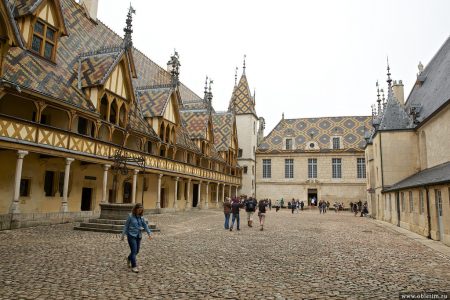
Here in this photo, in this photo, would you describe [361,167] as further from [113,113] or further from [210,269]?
[210,269]

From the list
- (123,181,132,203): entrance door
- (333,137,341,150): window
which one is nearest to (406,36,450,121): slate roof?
(123,181,132,203): entrance door

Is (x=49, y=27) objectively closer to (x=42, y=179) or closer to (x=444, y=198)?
(x=42, y=179)

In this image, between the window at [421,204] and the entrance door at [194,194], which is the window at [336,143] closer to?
the entrance door at [194,194]

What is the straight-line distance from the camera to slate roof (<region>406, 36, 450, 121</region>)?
16.2m

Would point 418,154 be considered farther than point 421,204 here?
Yes

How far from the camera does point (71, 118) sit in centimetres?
1390

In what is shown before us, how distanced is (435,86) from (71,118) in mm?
19697

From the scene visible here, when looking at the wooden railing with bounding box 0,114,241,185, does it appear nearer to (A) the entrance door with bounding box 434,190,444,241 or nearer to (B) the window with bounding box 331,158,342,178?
(A) the entrance door with bounding box 434,190,444,241

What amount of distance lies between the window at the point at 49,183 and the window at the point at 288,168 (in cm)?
3213

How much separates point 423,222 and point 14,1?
20.5 m

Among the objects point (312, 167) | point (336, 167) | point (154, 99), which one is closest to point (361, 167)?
point (336, 167)

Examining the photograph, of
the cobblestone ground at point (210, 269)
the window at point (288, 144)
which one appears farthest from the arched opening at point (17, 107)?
the window at point (288, 144)

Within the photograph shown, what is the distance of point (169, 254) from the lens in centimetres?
759

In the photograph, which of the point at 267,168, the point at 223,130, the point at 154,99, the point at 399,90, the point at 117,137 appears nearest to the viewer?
the point at 117,137
